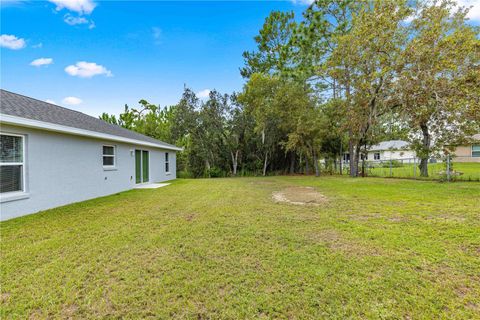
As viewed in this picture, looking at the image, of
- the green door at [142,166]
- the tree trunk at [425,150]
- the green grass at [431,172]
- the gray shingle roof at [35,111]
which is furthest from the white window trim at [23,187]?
the green grass at [431,172]

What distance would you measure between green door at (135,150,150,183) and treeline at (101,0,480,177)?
5.92 meters

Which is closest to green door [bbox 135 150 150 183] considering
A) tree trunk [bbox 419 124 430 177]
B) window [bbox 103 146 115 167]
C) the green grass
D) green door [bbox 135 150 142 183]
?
green door [bbox 135 150 142 183]

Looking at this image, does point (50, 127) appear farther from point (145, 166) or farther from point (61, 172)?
point (145, 166)

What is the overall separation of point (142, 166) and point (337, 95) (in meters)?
12.4

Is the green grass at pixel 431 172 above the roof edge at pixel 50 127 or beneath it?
beneath

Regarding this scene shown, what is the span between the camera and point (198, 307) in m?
2.14

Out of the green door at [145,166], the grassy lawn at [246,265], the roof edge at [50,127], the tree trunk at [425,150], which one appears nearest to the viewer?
the grassy lawn at [246,265]

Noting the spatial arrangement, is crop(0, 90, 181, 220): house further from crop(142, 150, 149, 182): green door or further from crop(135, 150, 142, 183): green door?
crop(142, 150, 149, 182): green door

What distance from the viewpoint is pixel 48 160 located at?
19.6ft

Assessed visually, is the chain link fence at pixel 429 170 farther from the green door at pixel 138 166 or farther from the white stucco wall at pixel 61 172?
the white stucco wall at pixel 61 172

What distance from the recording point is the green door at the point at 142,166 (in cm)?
1100

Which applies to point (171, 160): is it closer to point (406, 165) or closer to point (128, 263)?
point (128, 263)

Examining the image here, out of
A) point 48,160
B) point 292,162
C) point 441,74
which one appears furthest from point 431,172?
point 48,160

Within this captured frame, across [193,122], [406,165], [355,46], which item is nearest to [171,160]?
[193,122]
